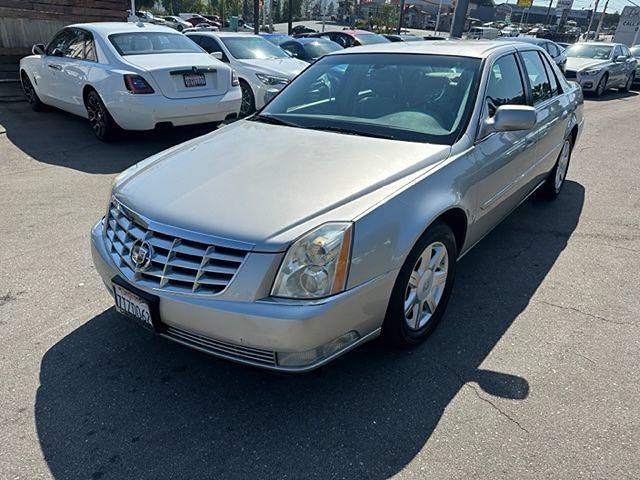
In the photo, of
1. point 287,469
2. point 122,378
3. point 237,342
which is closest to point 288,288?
point 237,342

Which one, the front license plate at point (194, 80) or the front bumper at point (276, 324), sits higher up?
the front license plate at point (194, 80)

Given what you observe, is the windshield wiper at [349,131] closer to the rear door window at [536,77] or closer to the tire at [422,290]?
the tire at [422,290]

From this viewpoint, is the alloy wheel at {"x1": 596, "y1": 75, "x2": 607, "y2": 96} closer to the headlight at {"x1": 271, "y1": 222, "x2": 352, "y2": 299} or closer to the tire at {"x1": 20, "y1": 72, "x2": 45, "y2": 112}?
the tire at {"x1": 20, "y1": 72, "x2": 45, "y2": 112}

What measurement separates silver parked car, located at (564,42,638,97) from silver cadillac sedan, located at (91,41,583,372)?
504 inches

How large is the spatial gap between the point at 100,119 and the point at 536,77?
5605mm

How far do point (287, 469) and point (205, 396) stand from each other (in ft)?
2.03

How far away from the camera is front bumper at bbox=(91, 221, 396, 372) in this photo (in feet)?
6.93

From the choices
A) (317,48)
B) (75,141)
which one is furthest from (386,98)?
(317,48)

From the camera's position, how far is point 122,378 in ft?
8.59

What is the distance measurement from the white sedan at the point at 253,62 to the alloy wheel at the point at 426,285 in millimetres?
5982

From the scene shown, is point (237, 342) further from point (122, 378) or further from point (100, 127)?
point (100, 127)

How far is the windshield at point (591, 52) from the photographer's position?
15.8 meters

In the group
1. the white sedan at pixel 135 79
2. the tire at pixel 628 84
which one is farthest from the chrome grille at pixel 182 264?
the tire at pixel 628 84

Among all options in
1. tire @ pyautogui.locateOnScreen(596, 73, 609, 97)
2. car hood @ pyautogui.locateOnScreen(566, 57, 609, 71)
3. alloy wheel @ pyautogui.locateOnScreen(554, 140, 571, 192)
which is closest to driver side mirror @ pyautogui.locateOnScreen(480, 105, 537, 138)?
alloy wheel @ pyautogui.locateOnScreen(554, 140, 571, 192)
